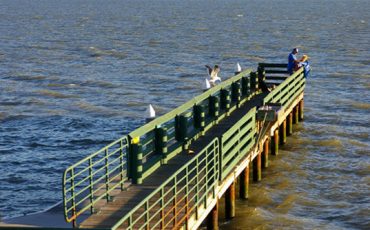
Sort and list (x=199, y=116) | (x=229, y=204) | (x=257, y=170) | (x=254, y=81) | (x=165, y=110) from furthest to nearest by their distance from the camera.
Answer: (x=165, y=110) → (x=254, y=81) → (x=257, y=170) → (x=199, y=116) → (x=229, y=204)

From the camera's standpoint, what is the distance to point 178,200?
632 inches

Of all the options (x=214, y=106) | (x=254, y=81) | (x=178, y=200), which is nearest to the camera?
(x=178, y=200)

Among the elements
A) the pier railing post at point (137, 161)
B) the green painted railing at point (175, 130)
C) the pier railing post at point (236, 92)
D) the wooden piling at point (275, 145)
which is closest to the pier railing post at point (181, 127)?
the green painted railing at point (175, 130)

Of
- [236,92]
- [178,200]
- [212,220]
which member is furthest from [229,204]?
[236,92]

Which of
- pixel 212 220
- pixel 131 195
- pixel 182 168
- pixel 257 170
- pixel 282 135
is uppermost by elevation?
pixel 182 168

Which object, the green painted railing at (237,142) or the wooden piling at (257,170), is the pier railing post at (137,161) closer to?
the green painted railing at (237,142)

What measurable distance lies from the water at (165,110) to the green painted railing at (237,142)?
74.0 inches

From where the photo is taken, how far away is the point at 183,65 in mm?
54500

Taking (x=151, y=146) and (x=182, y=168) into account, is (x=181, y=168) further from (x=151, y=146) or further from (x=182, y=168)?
(x=151, y=146)

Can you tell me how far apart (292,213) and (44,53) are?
43592 mm

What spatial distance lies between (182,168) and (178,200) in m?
1.28

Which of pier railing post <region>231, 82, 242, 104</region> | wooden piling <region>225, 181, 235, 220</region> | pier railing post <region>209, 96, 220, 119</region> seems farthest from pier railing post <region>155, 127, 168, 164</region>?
pier railing post <region>231, 82, 242, 104</region>

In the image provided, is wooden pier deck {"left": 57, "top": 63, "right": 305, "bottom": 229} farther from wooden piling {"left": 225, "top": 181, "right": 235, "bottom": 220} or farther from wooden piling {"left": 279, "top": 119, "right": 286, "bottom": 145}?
wooden piling {"left": 279, "top": 119, "right": 286, "bottom": 145}

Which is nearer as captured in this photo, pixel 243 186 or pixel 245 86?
pixel 243 186
